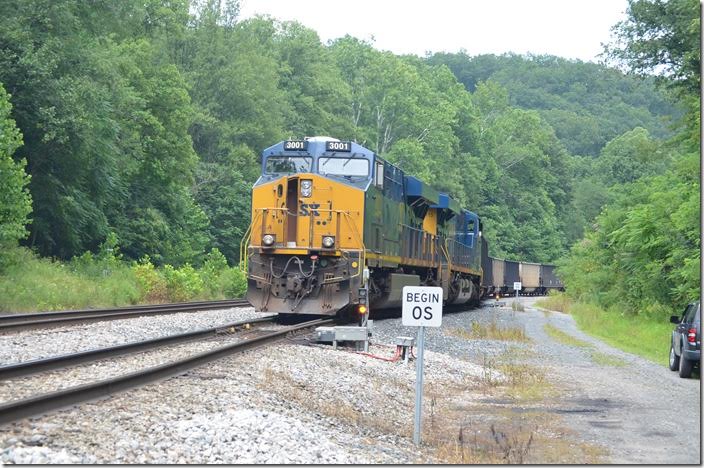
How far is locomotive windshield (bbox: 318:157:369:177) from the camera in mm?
21391

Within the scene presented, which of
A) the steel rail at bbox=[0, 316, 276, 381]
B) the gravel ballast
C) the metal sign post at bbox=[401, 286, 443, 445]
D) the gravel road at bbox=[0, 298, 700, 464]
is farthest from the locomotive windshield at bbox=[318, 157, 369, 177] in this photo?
the metal sign post at bbox=[401, 286, 443, 445]

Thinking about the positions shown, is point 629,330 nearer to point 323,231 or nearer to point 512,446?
point 323,231

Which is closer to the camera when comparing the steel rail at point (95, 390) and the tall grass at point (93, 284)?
the steel rail at point (95, 390)

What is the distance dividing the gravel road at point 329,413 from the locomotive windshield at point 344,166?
464 cm

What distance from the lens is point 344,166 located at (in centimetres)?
2145

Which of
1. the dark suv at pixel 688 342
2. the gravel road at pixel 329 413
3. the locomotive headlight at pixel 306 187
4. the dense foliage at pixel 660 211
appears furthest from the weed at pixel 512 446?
the dense foliage at pixel 660 211

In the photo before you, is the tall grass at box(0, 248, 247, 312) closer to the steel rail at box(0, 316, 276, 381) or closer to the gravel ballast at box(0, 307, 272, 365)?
the gravel ballast at box(0, 307, 272, 365)

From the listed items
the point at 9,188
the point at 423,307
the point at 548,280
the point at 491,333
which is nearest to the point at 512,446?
the point at 423,307

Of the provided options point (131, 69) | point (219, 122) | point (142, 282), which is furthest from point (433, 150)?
point (142, 282)

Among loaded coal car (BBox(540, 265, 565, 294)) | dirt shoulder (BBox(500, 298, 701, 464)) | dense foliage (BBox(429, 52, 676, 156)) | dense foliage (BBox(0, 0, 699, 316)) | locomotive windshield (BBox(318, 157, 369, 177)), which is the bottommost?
dirt shoulder (BBox(500, 298, 701, 464))

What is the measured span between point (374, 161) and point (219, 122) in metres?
38.2

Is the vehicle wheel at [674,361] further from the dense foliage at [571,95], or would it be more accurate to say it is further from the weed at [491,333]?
the dense foliage at [571,95]

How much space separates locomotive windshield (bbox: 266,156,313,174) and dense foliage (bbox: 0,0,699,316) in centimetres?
810

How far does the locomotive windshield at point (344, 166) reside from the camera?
842 inches
